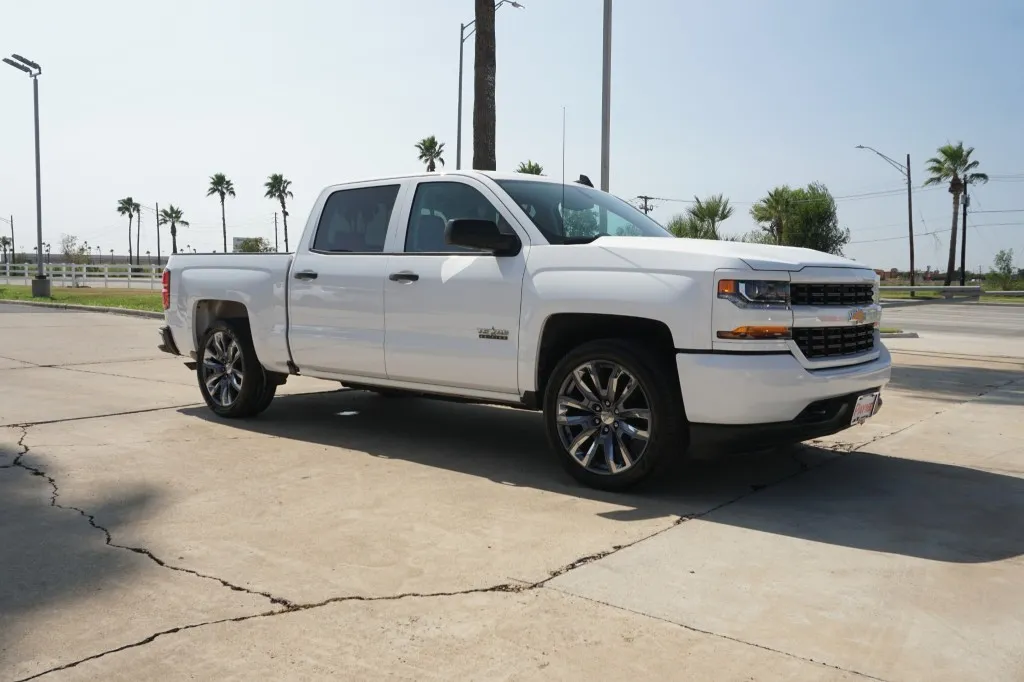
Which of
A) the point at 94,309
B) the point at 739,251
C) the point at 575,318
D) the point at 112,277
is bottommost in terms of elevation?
the point at 94,309

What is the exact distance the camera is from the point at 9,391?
9.36 m

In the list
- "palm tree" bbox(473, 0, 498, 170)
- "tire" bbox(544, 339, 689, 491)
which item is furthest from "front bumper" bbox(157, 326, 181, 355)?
"palm tree" bbox(473, 0, 498, 170)

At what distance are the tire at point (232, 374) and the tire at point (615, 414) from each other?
3.16m

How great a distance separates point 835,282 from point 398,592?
3119 mm

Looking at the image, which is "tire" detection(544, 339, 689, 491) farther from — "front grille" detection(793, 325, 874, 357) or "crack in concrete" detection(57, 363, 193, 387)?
"crack in concrete" detection(57, 363, 193, 387)

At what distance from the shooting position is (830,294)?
537cm

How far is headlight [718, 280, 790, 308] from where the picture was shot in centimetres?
499

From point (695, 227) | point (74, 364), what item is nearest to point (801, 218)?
point (695, 227)

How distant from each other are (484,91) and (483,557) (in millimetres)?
11288

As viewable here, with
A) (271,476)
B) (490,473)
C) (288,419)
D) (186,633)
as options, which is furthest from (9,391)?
(186,633)

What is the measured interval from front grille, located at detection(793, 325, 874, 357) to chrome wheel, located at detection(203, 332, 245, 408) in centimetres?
466

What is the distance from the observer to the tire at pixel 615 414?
5195mm

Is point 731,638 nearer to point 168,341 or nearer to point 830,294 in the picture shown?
point 830,294

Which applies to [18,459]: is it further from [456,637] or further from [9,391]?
[456,637]
